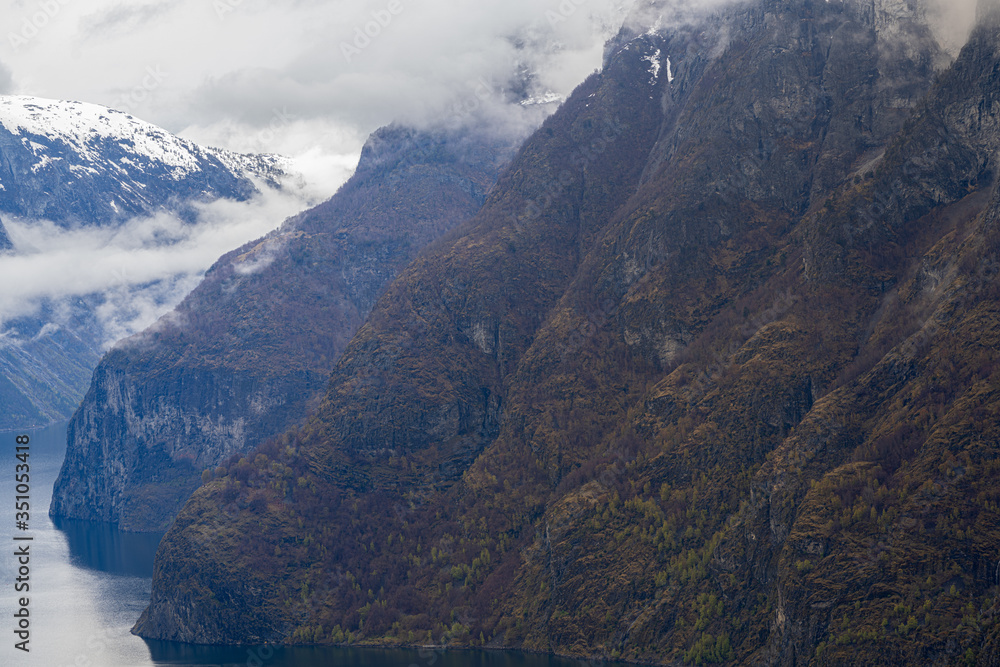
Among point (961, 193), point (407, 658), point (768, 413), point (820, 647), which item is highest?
point (961, 193)

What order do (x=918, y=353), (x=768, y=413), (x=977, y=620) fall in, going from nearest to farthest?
(x=977, y=620), (x=918, y=353), (x=768, y=413)

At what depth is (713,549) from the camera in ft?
600

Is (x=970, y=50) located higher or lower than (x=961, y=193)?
higher

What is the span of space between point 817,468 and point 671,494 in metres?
28.5

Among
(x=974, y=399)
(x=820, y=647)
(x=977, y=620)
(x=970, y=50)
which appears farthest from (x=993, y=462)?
(x=970, y=50)

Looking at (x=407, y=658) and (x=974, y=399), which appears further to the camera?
(x=407, y=658)

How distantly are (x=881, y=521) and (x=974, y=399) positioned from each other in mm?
22236

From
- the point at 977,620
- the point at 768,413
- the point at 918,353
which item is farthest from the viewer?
the point at 768,413

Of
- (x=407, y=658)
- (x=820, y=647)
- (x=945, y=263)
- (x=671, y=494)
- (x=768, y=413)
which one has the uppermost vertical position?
(x=945, y=263)

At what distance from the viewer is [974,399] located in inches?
6417

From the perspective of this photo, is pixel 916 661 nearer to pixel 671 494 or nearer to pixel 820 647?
pixel 820 647

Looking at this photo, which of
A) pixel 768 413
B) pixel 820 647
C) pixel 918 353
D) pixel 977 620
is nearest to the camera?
pixel 977 620

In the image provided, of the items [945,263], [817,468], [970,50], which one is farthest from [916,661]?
[970,50]

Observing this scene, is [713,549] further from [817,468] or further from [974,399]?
[974,399]
